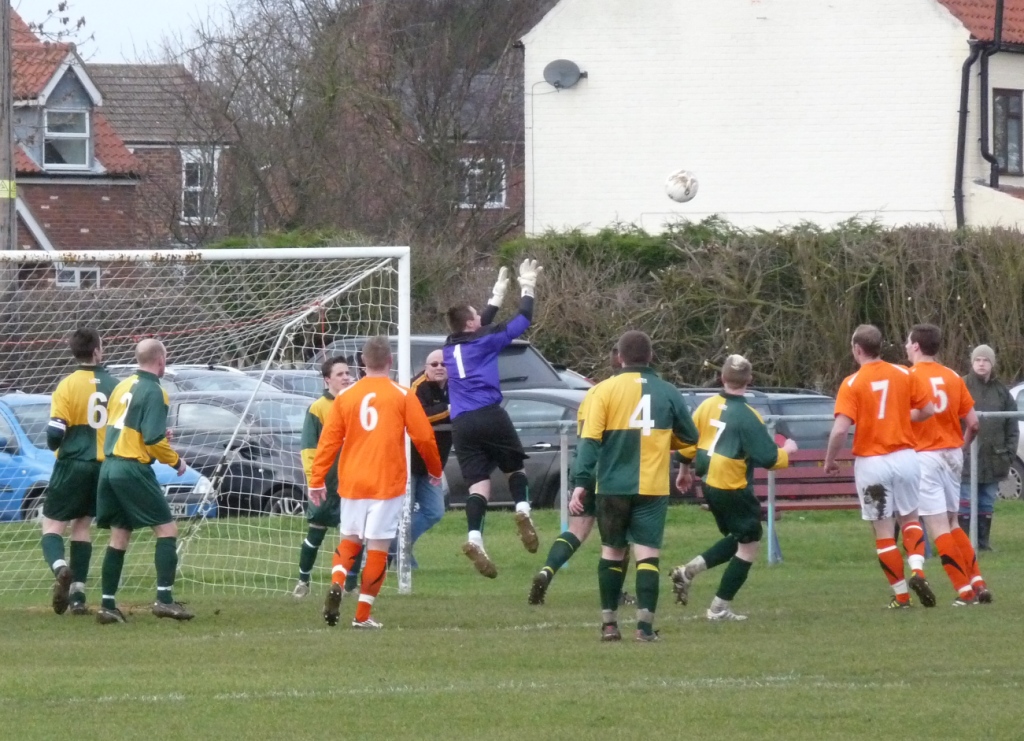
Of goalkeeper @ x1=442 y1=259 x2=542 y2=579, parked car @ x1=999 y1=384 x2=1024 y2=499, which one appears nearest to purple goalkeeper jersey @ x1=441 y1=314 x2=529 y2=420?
goalkeeper @ x1=442 y1=259 x2=542 y2=579

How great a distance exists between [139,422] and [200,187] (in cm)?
2941

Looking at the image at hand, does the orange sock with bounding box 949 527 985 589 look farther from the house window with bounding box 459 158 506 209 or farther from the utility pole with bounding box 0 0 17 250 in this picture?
the house window with bounding box 459 158 506 209

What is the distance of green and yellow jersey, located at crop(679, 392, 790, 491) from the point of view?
10.6 metres

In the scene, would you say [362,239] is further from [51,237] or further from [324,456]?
[324,456]

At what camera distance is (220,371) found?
14.9 m

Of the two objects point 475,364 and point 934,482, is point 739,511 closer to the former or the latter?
point 934,482

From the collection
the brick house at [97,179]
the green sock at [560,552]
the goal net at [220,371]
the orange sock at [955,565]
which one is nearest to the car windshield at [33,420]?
the goal net at [220,371]

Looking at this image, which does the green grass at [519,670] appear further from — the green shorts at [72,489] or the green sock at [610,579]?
the green shorts at [72,489]

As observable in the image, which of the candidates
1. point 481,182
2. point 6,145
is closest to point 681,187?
point 481,182

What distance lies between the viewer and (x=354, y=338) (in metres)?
14.0

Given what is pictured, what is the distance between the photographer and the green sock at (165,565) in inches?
438

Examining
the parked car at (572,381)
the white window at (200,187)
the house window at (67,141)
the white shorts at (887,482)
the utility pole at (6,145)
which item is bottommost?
the white shorts at (887,482)

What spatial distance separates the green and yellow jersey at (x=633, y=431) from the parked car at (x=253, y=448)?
16.6ft

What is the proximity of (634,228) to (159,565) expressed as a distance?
20.5 m
